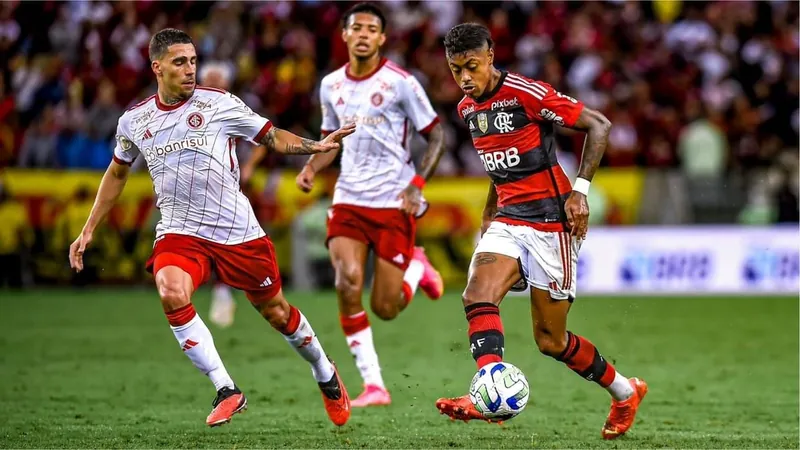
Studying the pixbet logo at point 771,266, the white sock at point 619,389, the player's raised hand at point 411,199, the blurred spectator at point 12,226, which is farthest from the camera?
the blurred spectator at point 12,226

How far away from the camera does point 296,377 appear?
1041cm

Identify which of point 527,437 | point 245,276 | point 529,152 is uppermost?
point 529,152

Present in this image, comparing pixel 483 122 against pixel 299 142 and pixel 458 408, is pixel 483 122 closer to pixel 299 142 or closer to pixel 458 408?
pixel 299 142

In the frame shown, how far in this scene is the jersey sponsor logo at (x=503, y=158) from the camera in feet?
24.1

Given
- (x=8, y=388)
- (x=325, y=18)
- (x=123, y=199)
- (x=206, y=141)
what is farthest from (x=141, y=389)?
(x=325, y=18)

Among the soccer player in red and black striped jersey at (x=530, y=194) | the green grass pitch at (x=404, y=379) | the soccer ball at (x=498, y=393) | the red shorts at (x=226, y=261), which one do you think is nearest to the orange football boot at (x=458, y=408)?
the soccer ball at (x=498, y=393)

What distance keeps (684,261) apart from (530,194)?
440 inches

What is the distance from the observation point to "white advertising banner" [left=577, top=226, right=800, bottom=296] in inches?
701

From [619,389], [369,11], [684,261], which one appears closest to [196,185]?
[369,11]

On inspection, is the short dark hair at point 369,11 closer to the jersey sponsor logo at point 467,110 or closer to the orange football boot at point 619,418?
the jersey sponsor logo at point 467,110

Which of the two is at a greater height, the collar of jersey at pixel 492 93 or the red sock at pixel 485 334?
the collar of jersey at pixel 492 93

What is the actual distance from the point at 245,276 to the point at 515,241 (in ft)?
5.53

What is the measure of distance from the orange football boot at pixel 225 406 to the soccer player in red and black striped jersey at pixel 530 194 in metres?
1.40

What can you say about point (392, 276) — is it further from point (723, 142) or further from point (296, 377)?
point (723, 142)
